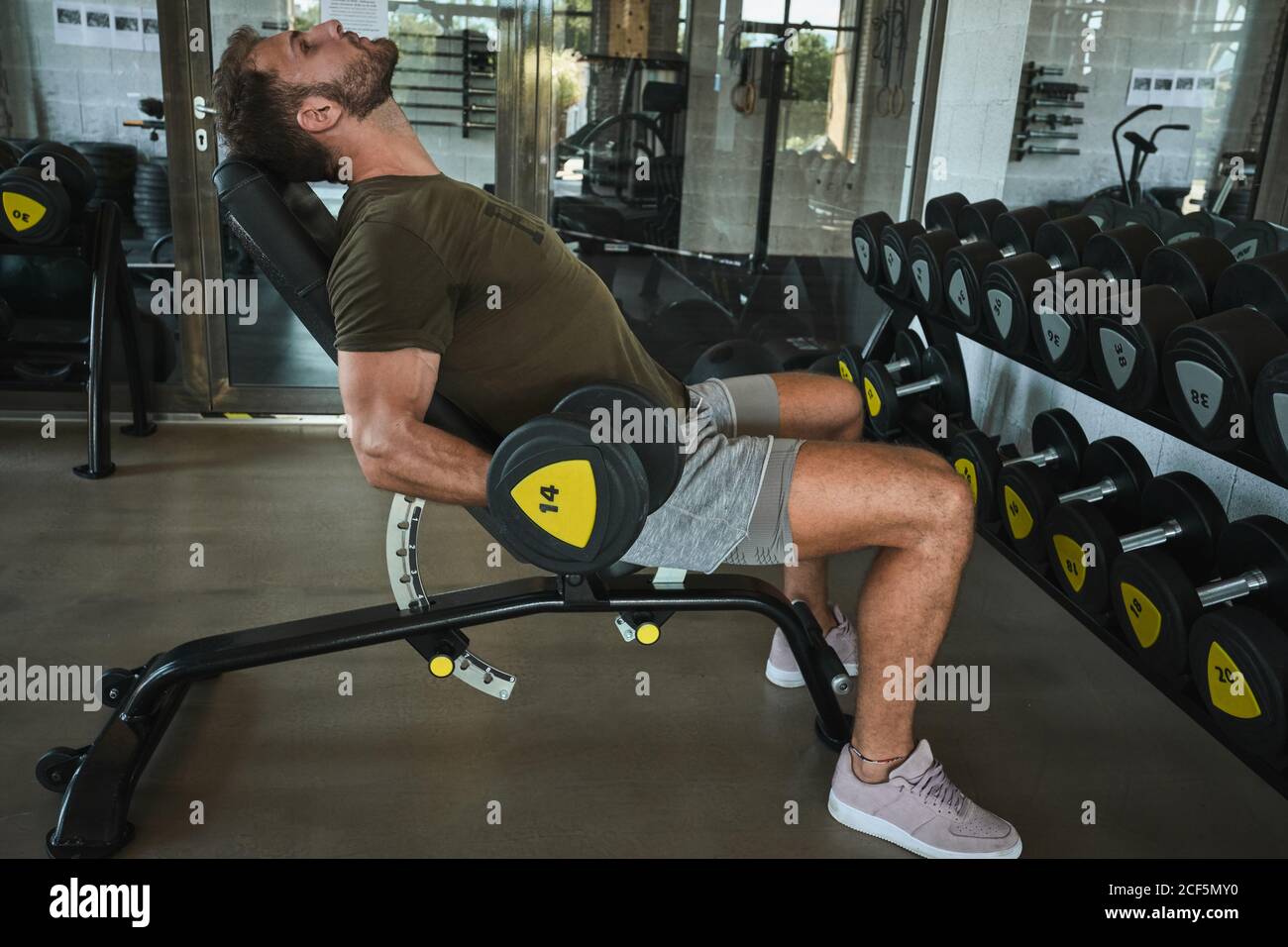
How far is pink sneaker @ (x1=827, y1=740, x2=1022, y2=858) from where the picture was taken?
4.99 ft

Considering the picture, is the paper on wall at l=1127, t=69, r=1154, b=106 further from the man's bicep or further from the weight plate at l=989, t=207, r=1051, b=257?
the man's bicep

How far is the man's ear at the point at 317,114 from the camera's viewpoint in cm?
147

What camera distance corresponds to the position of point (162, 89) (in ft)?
10.1

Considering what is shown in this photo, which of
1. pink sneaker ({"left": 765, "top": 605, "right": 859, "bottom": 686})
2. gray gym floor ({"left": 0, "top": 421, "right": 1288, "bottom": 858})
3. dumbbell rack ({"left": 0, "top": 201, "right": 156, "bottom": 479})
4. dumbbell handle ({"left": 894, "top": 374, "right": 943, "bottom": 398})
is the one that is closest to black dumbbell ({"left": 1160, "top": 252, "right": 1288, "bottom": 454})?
gray gym floor ({"left": 0, "top": 421, "right": 1288, "bottom": 858})

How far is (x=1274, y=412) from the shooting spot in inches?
53.5

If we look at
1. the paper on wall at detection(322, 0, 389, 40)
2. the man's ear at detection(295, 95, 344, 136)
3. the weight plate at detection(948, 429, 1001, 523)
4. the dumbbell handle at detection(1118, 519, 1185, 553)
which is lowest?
the weight plate at detection(948, 429, 1001, 523)

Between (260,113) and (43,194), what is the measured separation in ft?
5.42

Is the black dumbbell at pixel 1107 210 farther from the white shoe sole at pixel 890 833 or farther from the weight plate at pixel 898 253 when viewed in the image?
the white shoe sole at pixel 890 833

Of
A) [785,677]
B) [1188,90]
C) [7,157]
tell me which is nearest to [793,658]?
[785,677]

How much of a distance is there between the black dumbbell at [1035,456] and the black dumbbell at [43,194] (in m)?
2.38

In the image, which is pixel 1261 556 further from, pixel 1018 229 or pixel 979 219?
pixel 979 219

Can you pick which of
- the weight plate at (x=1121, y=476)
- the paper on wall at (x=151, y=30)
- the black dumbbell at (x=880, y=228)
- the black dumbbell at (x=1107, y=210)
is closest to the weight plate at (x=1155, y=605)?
the weight plate at (x=1121, y=476)

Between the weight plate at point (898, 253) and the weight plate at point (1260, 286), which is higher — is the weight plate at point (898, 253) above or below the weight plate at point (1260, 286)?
below

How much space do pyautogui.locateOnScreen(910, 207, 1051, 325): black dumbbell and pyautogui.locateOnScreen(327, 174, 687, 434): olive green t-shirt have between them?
A: 39.4 inches
